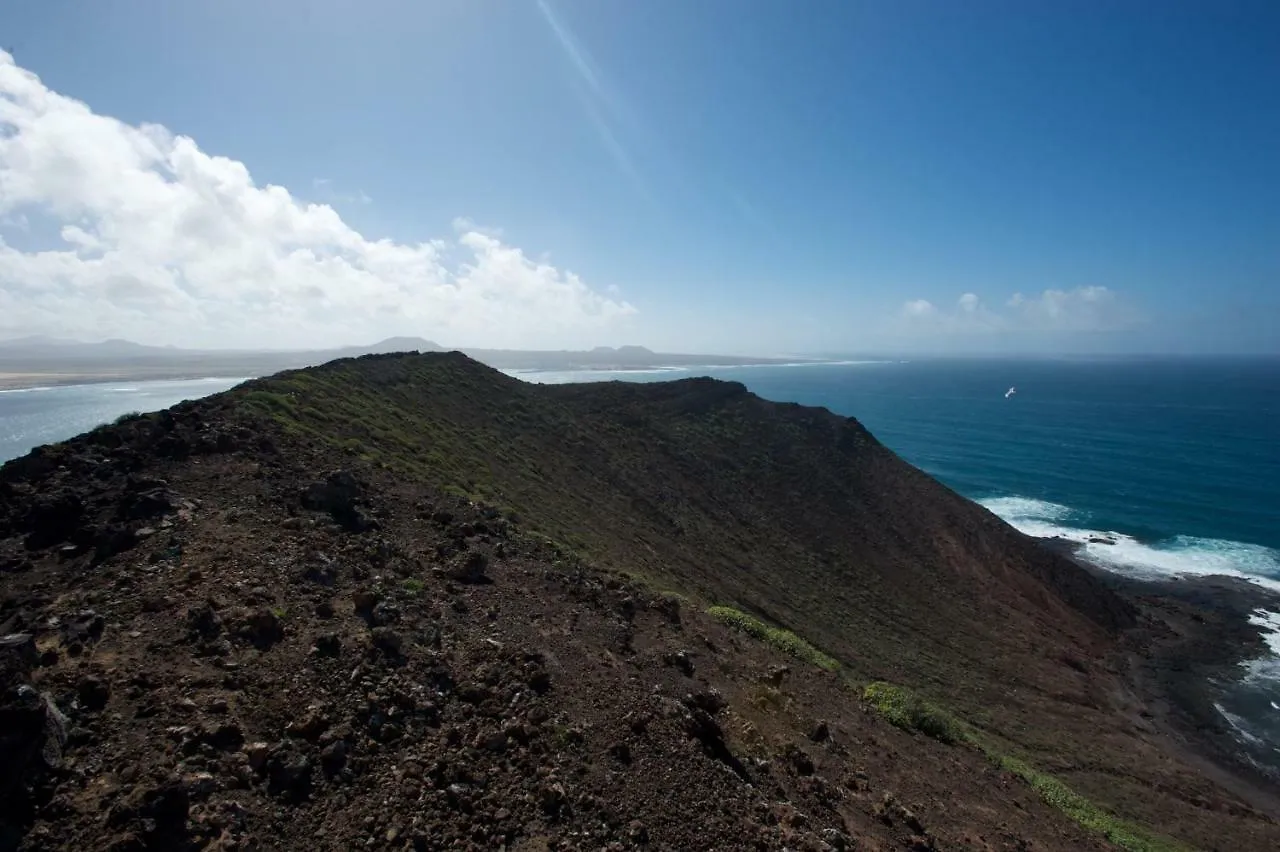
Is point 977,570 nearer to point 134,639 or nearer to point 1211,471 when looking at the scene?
point 134,639

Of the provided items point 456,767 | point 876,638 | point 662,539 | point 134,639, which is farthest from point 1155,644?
point 134,639

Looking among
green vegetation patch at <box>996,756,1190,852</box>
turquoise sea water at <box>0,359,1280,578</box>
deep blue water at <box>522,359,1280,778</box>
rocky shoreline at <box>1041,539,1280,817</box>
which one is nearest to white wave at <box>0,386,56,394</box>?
turquoise sea water at <box>0,359,1280,578</box>

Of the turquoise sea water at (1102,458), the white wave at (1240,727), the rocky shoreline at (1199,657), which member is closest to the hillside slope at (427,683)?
the rocky shoreline at (1199,657)

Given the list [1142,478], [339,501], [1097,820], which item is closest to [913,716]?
[1097,820]

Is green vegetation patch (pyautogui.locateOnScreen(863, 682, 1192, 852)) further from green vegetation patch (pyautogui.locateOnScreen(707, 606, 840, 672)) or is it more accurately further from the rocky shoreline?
the rocky shoreline

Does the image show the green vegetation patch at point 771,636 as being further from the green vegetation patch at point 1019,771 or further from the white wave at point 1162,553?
the white wave at point 1162,553
